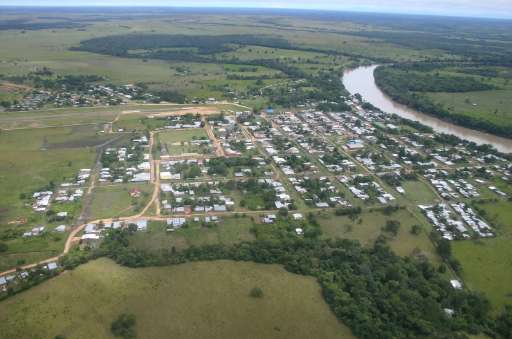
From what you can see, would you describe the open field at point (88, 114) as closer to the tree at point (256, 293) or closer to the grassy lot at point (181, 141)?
the grassy lot at point (181, 141)

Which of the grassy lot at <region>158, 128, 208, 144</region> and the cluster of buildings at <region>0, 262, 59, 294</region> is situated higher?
the grassy lot at <region>158, 128, 208, 144</region>

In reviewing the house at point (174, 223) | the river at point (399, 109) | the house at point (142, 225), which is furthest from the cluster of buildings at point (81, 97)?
the river at point (399, 109)

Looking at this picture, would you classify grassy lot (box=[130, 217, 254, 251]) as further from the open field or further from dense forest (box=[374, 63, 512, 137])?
dense forest (box=[374, 63, 512, 137])

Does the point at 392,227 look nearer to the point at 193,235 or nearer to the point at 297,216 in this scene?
the point at 297,216

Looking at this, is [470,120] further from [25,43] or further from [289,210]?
[25,43]

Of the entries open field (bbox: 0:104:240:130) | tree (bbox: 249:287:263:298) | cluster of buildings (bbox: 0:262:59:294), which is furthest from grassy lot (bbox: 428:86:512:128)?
cluster of buildings (bbox: 0:262:59:294)

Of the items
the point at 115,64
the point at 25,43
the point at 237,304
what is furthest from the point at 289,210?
the point at 25,43
